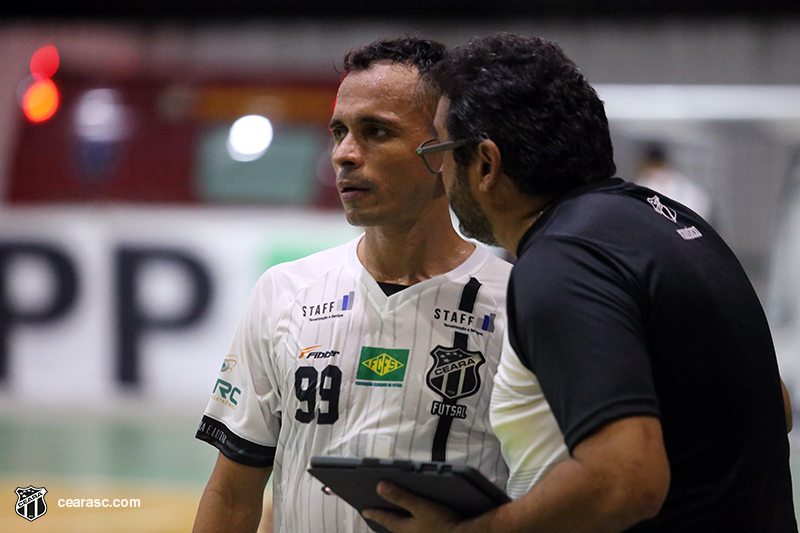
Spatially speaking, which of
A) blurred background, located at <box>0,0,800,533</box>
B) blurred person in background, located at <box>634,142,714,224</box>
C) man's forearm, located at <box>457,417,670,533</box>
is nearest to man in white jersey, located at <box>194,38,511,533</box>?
man's forearm, located at <box>457,417,670,533</box>

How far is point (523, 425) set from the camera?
1237 millimetres

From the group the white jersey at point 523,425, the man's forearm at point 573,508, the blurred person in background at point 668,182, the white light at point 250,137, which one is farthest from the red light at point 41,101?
the man's forearm at point 573,508

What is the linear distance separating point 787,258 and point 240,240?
4.15 m

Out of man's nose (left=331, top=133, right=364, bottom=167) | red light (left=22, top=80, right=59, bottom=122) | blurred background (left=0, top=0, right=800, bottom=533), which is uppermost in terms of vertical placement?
red light (left=22, top=80, right=59, bottom=122)

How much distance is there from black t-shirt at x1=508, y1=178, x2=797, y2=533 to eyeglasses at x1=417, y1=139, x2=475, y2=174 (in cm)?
22

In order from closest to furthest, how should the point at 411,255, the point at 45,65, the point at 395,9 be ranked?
the point at 411,255 → the point at 45,65 → the point at 395,9

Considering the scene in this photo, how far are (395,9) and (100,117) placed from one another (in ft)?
10.2

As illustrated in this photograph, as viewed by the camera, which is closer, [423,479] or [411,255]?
[423,479]

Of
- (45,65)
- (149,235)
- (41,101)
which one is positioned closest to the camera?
(149,235)

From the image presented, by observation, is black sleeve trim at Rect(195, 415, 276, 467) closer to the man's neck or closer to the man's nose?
the man's neck

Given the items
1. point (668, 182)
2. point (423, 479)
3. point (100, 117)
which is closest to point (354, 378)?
point (423, 479)

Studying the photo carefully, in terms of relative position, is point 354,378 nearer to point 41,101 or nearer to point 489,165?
point 489,165

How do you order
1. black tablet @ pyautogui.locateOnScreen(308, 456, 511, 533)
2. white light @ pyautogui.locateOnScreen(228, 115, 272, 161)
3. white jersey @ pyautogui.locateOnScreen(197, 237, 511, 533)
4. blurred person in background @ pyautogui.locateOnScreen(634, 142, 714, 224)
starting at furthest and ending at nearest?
1. blurred person in background @ pyautogui.locateOnScreen(634, 142, 714, 224)
2. white light @ pyautogui.locateOnScreen(228, 115, 272, 161)
3. white jersey @ pyautogui.locateOnScreen(197, 237, 511, 533)
4. black tablet @ pyautogui.locateOnScreen(308, 456, 511, 533)

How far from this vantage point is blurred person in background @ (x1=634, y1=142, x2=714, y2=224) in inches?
257
